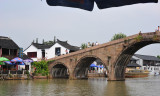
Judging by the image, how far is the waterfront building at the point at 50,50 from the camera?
169 ft

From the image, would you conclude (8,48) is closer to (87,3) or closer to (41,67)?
(41,67)

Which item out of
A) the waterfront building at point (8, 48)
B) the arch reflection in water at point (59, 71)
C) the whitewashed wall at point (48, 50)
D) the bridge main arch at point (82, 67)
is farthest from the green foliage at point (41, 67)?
the whitewashed wall at point (48, 50)

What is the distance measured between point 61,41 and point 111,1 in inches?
1893

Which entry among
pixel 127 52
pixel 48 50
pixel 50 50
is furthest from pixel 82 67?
pixel 48 50

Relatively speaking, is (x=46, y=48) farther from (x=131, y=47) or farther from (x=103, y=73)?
(x=131, y=47)

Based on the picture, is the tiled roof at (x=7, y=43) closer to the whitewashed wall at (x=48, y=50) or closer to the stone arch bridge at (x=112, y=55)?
the stone arch bridge at (x=112, y=55)

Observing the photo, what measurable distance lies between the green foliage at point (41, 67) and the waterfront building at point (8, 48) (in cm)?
387

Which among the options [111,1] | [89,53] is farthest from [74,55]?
[111,1]

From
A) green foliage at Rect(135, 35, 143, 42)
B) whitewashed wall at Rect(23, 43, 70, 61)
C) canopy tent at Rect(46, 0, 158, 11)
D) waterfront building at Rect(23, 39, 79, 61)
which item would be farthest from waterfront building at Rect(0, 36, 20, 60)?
canopy tent at Rect(46, 0, 158, 11)

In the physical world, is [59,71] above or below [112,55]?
below

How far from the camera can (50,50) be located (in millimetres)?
53625

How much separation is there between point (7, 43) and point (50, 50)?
13.5 m

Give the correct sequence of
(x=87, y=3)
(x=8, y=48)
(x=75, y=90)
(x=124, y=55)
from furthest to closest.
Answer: (x=8, y=48) → (x=124, y=55) → (x=75, y=90) → (x=87, y=3)

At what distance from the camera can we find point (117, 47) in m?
35.4
